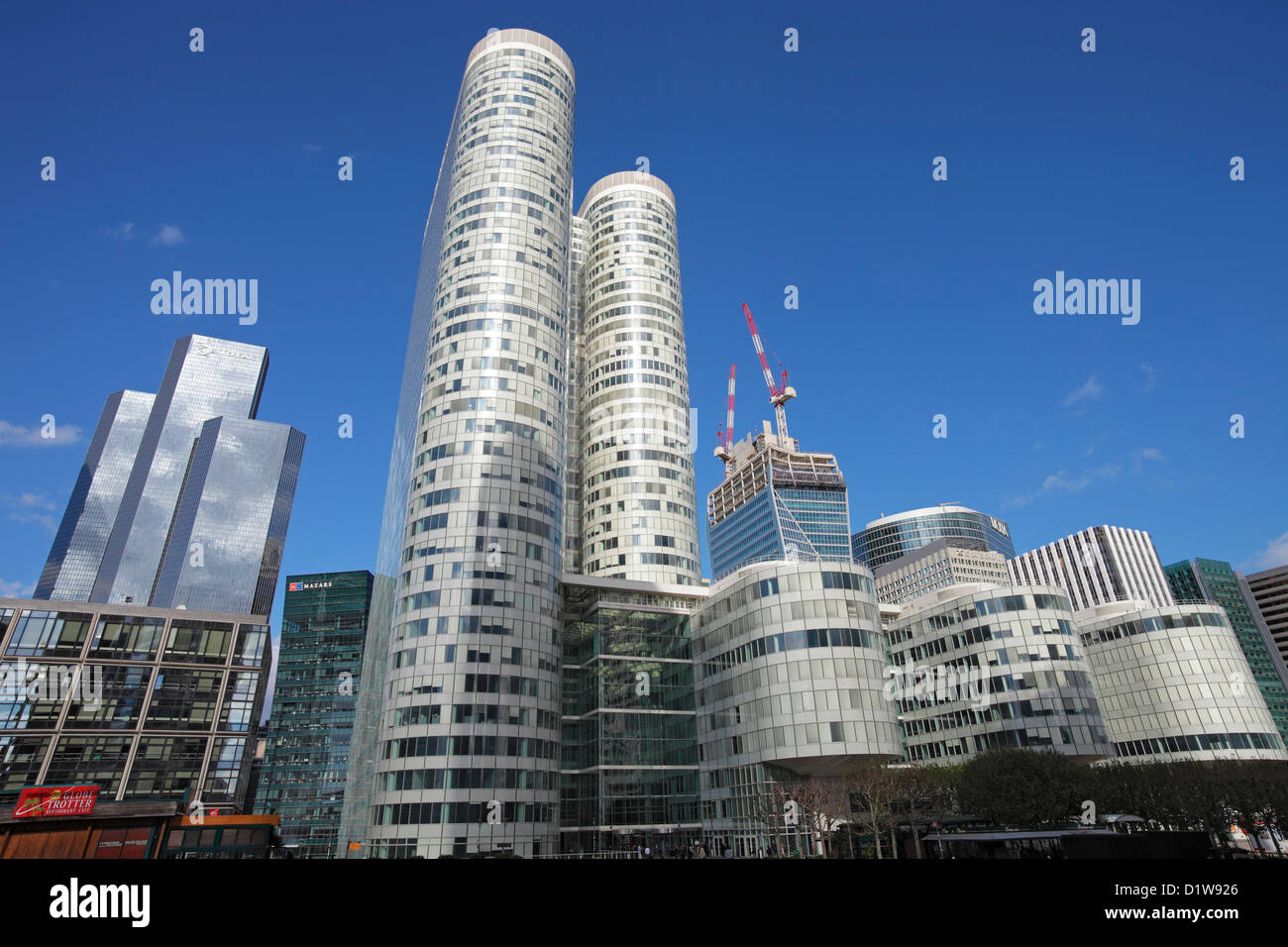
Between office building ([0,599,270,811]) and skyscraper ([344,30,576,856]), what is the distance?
54.9 metres

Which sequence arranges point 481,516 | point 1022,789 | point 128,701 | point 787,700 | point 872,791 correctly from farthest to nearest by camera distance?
point 128,701 < point 481,516 < point 787,700 < point 872,791 < point 1022,789

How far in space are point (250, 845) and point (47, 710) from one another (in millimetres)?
74904

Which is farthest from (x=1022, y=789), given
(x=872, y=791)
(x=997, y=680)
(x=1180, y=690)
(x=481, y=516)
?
(x=481, y=516)

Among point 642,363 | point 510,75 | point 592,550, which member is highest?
point 510,75

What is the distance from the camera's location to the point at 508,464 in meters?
98.0

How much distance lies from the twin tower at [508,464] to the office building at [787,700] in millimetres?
21842

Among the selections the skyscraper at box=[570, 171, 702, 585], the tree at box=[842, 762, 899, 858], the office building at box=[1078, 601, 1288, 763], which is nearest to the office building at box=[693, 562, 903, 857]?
the tree at box=[842, 762, 899, 858]

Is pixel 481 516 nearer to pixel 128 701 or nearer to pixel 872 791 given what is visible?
pixel 872 791

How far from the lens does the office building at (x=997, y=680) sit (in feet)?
317

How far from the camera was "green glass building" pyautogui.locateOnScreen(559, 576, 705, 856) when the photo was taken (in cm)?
9288

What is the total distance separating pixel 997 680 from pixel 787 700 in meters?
40.3

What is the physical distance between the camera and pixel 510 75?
133500 mm
